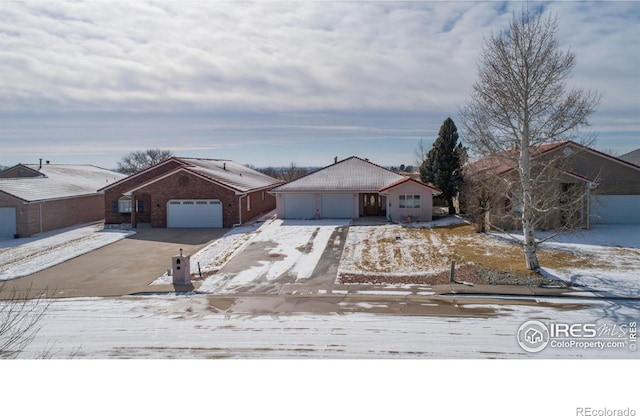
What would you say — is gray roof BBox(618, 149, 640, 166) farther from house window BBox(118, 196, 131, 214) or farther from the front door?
house window BBox(118, 196, 131, 214)

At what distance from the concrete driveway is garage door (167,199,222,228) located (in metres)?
2.35

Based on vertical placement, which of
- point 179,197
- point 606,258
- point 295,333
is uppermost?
point 179,197

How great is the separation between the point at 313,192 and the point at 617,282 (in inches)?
737

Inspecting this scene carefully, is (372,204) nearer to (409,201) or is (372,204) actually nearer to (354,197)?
(354,197)

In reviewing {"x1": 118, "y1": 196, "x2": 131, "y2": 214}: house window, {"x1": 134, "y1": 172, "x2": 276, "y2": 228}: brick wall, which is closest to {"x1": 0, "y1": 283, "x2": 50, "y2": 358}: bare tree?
{"x1": 134, "y1": 172, "x2": 276, "y2": 228}: brick wall

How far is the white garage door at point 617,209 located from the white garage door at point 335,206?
A: 47.9 feet

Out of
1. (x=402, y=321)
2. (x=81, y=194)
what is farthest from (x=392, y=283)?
(x=81, y=194)

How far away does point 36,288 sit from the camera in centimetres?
1617

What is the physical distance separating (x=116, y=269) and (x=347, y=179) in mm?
17032

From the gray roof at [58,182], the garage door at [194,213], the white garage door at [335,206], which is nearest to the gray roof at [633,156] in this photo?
the white garage door at [335,206]

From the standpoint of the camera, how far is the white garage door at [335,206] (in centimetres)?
3027

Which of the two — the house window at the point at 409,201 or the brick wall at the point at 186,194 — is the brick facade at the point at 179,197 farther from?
the house window at the point at 409,201

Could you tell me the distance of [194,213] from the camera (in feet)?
96.2

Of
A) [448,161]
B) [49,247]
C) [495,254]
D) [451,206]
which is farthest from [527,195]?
[49,247]
